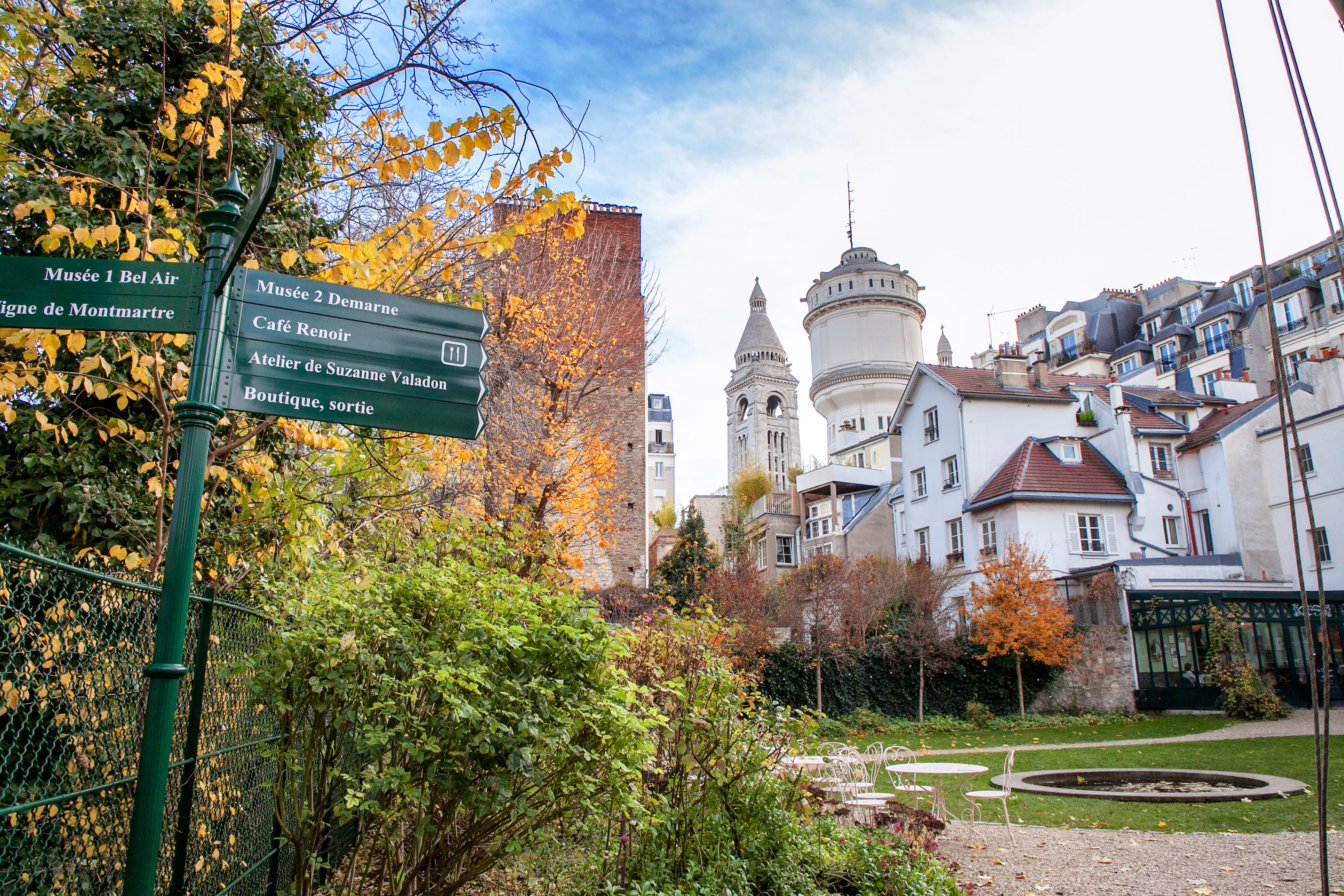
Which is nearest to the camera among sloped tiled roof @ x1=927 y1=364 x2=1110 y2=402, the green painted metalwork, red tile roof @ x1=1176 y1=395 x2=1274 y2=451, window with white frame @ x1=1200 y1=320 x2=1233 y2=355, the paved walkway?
the green painted metalwork

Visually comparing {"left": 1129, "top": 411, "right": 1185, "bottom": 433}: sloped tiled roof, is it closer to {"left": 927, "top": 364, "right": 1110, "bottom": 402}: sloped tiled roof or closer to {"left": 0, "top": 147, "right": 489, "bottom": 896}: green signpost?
{"left": 927, "top": 364, "right": 1110, "bottom": 402}: sloped tiled roof

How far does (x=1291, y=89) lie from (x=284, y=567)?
665 centimetres

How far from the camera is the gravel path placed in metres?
7.18

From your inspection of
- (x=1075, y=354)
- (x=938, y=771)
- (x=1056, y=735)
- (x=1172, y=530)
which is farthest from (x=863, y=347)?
(x=938, y=771)

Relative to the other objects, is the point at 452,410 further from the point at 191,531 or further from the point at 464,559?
the point at 464,559

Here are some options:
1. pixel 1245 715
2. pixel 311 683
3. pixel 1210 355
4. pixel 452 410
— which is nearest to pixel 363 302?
pixel 452 410

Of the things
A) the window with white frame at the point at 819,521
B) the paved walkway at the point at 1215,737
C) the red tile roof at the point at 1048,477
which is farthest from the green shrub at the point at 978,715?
the window with white frame at the point at 819,521

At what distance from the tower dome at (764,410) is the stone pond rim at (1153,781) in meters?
76.7

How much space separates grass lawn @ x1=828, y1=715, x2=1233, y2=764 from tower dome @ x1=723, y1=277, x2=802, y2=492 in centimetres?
6804

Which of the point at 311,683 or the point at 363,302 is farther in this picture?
the point at 311,683

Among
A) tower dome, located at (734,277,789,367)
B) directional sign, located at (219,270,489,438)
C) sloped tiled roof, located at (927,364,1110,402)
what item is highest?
tower dome, located at (734,277,789,367)

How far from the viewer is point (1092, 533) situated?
28.4 m

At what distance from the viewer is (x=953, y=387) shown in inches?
1228

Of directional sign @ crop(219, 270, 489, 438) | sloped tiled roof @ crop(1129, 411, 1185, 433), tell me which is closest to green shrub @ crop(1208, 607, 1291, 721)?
sloped tiled roof @ crop(1129, 411, 1185, 433)
